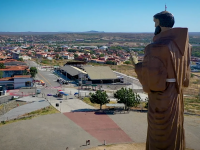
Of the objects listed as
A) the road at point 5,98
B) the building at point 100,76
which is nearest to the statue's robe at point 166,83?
the road at point 5,98

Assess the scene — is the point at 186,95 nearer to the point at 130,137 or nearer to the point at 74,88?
the point at 74,88

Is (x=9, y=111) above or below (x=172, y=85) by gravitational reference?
below

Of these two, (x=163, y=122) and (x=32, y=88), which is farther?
(x=32, y=88)

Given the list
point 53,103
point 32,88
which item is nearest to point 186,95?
point 53,103

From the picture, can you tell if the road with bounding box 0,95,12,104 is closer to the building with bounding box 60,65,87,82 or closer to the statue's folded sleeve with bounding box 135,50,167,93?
the building with bounding box 60,65,87,82

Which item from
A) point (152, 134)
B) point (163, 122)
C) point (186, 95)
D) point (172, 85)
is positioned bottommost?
point (186, 95)

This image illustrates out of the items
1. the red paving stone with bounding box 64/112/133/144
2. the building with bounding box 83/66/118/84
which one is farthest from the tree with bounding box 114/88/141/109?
the building with bounding box 83/66/118/84

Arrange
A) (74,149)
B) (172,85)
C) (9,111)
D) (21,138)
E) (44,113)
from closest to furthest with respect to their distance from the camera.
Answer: (172,85), (74,149), (21,138), (44,113), (9,111)

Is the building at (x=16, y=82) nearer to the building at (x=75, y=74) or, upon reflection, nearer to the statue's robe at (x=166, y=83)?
the building at (x=75, y=74)
